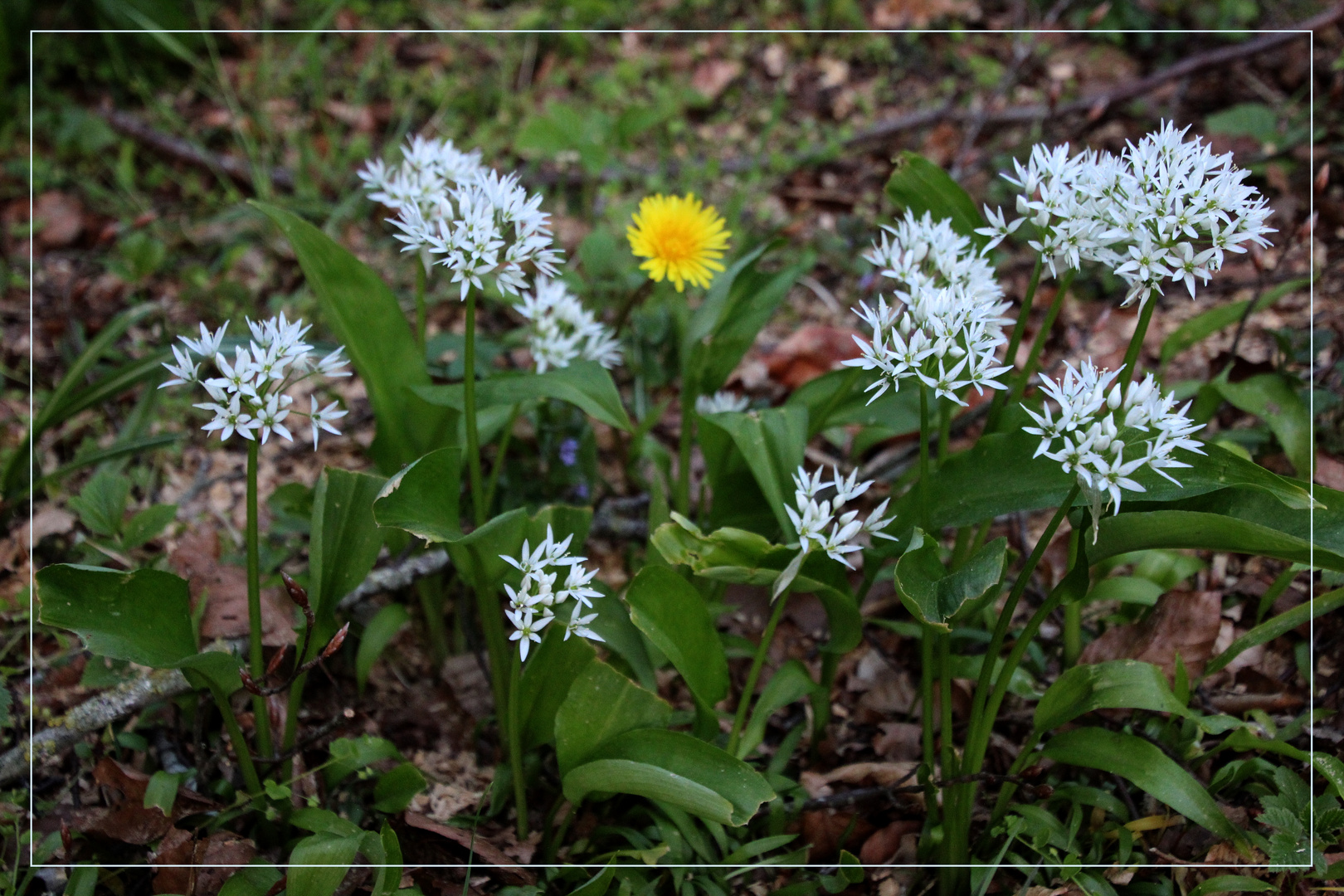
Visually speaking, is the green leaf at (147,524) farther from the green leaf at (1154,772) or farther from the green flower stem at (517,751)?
the green leaf at (1154,772)

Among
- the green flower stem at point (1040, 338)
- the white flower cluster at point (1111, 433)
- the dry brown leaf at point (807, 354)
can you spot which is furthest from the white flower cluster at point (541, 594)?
the dry brown leaf at point (807, 354)

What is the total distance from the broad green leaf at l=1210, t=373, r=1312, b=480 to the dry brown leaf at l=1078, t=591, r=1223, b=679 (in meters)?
0.46

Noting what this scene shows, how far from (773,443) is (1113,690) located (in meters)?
0.82

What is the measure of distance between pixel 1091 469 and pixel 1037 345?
19.1 inches

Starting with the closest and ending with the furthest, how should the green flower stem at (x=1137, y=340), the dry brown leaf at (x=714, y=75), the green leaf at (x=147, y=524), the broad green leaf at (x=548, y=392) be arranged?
the green flower stem at (x=1137, y=340), the broad green leaf at (x=548, y=392), the green leaf at (x=147, y=524), the dry brown leaf at (x=714, y=75)

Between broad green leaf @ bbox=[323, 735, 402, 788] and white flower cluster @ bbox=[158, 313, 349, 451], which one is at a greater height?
white flower cluster @ bbox=[158, 313, 349, 451]

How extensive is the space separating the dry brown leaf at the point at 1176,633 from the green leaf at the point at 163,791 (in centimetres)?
204

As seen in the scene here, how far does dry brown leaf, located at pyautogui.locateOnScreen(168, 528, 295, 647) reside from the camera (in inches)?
83.3

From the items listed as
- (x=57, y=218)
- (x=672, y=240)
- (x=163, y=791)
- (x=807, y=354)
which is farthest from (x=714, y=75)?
(x=163, y=791)

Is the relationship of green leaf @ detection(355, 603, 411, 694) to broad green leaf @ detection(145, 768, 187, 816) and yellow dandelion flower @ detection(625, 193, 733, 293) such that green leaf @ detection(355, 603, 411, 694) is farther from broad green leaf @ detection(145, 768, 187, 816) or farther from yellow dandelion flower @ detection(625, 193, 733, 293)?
yellow dandelion flower @ detection(625, 193, 733, 293)

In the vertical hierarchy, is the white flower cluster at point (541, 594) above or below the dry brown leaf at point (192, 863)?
above

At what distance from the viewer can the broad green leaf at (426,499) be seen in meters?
1.71

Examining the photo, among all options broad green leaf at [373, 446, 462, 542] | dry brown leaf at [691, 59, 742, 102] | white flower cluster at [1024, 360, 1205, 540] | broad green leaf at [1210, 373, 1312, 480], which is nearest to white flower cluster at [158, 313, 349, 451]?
broad green leaf at [373, 446, 462, 542]

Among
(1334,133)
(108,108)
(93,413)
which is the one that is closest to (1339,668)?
(1334,133)
